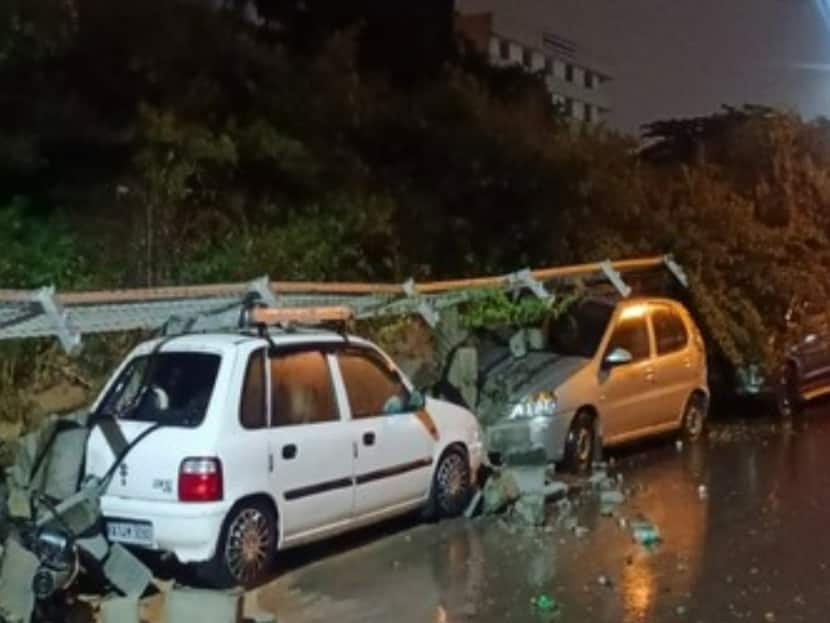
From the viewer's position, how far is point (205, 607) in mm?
7836

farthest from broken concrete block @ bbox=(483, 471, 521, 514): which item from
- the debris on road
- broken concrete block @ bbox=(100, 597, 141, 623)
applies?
broken concrete block @ bbox=(100, 597, 141, 623)

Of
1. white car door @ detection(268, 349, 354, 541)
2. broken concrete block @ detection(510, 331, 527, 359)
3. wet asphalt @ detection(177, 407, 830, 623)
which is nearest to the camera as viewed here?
wet asphalt @ detection(177, 407, 830, 623)

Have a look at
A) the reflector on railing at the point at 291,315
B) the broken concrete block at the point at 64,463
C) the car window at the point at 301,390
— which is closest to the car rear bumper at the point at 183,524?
the broken concrete block at the point at 64,463

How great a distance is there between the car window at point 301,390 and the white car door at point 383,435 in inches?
8.2

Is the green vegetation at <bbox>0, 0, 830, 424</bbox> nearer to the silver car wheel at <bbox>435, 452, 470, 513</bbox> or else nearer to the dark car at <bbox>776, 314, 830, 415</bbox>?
the dark car at <bbox>776, 314, 830, 415</bbox>

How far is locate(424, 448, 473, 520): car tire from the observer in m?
11.5

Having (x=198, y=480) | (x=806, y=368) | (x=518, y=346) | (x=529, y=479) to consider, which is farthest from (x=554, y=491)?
(x=806, y=368)

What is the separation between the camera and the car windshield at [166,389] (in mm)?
9414

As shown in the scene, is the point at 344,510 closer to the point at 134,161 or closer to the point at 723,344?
the point at 134,161

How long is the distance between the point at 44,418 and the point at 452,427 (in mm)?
3218

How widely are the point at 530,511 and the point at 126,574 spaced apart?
406 centimetres

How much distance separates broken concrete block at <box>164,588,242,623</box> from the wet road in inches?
41.4

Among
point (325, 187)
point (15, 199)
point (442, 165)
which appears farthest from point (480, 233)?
point (15, 199)

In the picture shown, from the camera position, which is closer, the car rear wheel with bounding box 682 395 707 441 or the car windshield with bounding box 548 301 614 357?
the car windshield with bounding box 548 301 614 357
